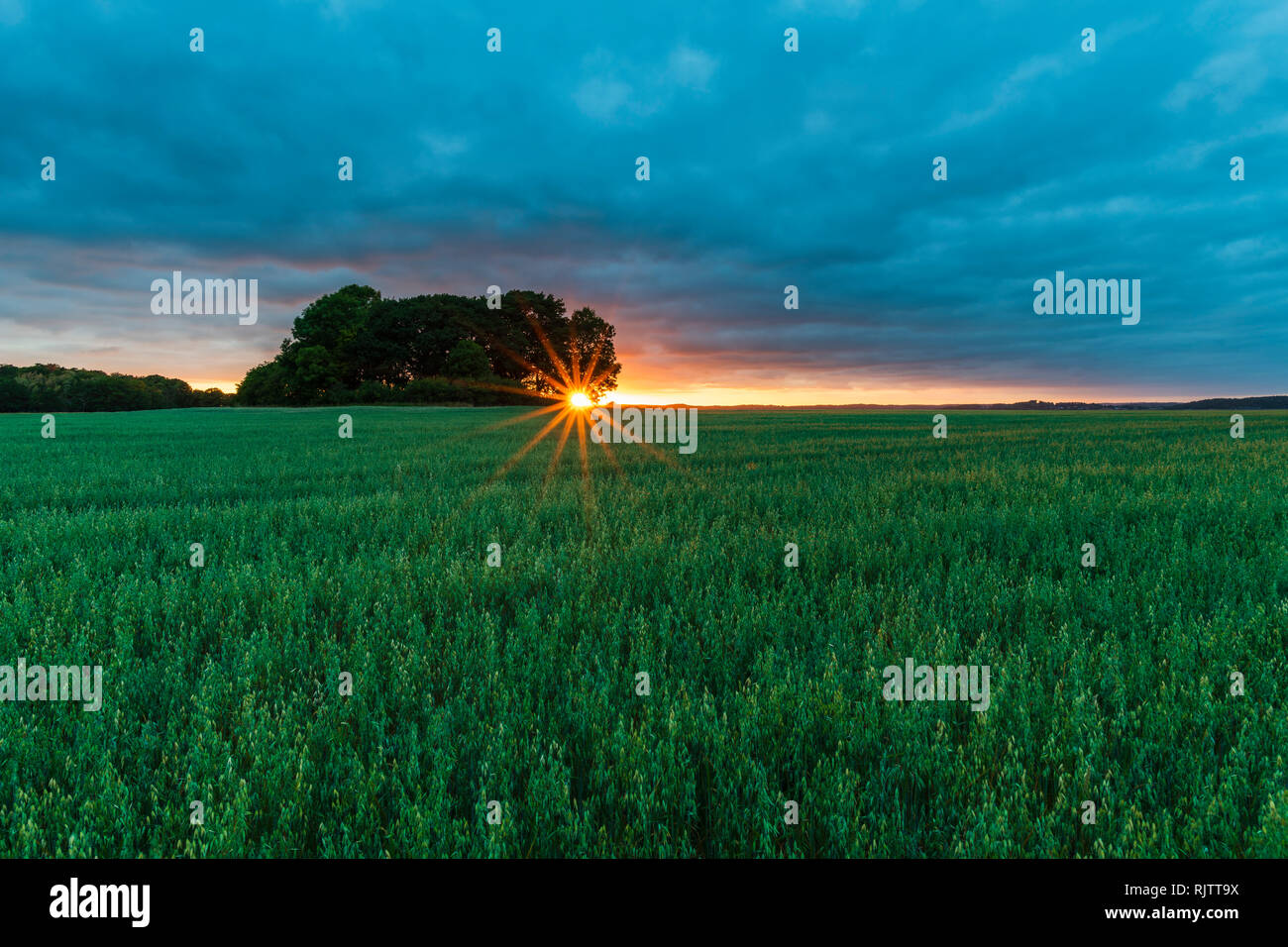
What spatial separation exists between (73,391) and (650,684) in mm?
105666

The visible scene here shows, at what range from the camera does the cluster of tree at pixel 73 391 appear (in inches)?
2849

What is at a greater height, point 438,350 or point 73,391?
point 438,350

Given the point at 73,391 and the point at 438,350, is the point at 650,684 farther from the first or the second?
the point at 73,391

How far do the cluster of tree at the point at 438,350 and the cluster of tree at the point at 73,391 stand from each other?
1204 cm

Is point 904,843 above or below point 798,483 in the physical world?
below

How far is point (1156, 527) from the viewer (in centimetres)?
620

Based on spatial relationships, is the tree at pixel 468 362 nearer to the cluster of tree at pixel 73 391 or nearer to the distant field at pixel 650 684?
the cluster of tree at pixel 73 391

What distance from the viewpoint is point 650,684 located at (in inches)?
118

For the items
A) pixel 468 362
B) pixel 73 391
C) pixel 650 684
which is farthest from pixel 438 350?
pixel 650 684

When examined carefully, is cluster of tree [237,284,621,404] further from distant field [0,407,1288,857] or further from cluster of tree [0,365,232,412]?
distant field [0,407,1288,857]

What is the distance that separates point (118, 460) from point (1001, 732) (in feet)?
57.3

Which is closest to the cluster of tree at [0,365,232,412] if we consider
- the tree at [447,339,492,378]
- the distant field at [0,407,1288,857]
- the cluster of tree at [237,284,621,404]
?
the cluster of tree at [237,284,621,404]
